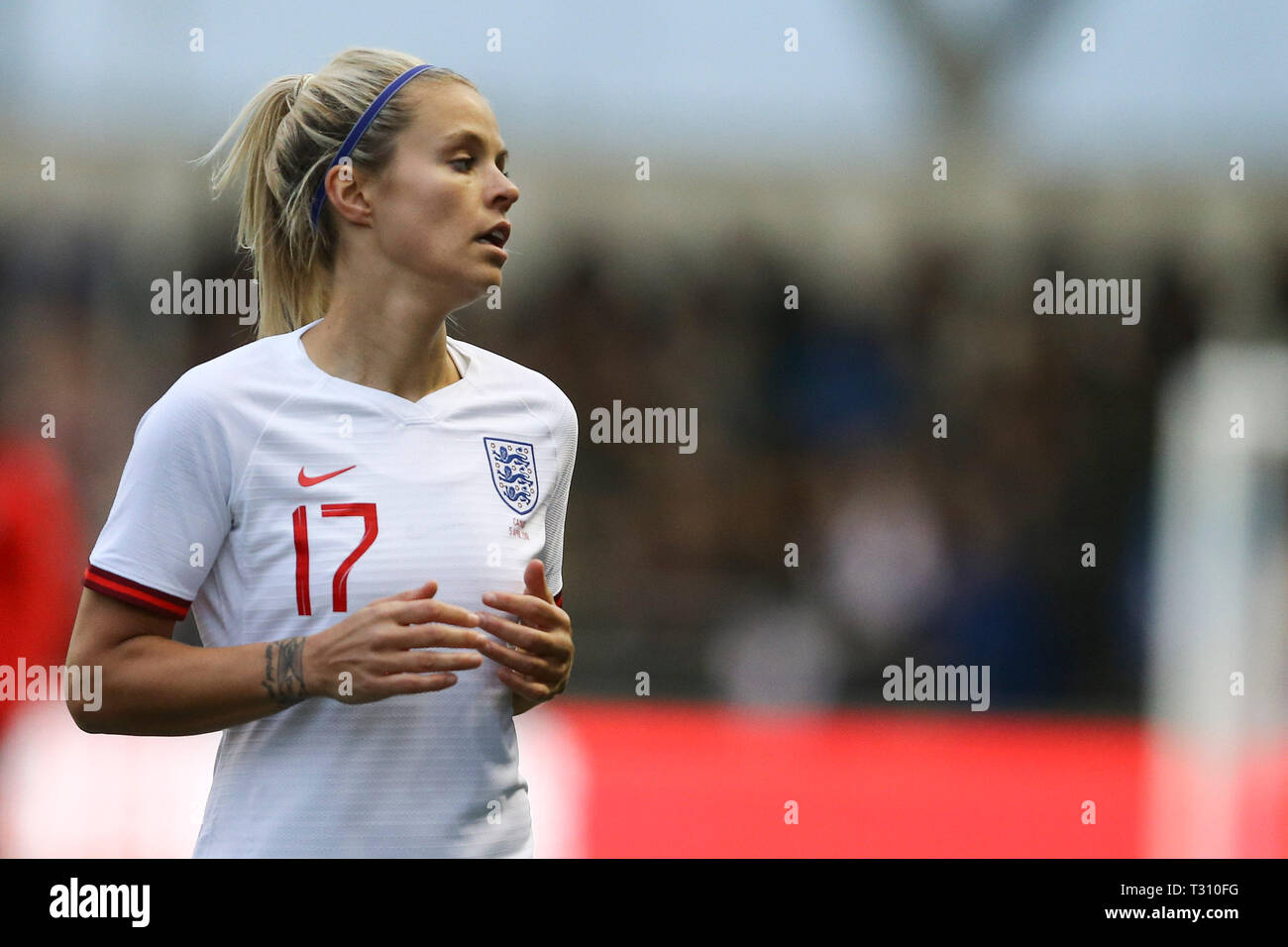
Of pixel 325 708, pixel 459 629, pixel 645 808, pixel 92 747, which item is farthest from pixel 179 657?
pixel 645 808

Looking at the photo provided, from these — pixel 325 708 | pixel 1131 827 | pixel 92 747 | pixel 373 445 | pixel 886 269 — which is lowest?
pixel 1131 827

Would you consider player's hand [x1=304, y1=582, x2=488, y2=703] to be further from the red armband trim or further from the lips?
the lips

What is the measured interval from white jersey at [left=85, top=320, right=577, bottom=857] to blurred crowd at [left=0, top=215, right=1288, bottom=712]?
15.3 ft

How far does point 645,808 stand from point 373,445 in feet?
13.2

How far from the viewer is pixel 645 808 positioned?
5.93m

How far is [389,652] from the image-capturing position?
199 centimetres

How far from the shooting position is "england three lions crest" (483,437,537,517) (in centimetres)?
228

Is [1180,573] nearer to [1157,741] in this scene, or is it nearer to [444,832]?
[1157,741]
